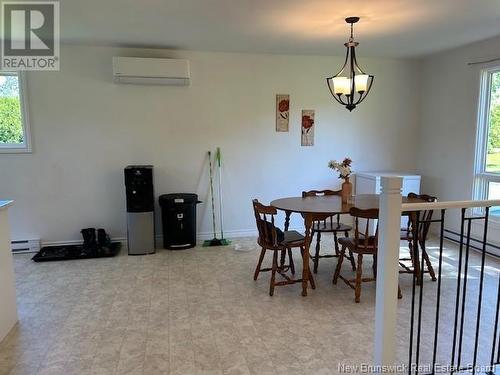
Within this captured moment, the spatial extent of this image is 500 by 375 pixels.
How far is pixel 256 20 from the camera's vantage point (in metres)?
3.50

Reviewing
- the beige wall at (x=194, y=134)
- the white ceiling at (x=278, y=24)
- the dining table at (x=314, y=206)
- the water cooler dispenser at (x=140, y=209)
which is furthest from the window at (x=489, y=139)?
the water cooler dispenser at (x=140, y=209)

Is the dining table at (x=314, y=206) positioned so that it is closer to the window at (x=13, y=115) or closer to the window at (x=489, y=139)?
the window at (x=489, y=139)

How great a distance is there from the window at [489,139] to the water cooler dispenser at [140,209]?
4.09 m

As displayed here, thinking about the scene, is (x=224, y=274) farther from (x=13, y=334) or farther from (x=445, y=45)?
(x=445, y=45)

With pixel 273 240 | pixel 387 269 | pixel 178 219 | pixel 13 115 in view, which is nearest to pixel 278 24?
pixel 273 240

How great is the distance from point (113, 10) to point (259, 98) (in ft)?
7.56

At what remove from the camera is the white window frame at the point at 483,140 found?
4.42m

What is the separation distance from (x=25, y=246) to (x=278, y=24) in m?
4.05

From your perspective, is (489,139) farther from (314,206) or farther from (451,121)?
(314,206)

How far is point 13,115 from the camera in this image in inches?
179

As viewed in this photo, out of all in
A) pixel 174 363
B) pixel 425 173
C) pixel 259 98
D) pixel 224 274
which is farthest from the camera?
pixel 425 173

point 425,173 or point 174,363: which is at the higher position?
point 425,173

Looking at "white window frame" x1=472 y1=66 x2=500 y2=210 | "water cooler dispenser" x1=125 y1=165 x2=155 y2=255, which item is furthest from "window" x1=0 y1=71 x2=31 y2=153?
"white window frame" x1=472 y1=66 x2=500 y2=210

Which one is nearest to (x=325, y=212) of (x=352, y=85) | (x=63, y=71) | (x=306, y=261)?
(x=306, y=261)
